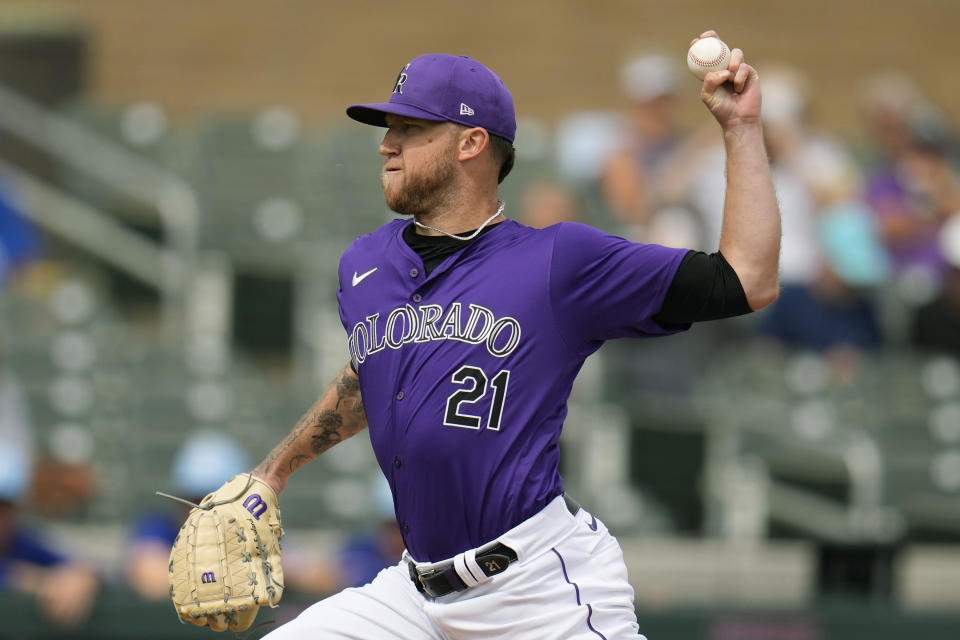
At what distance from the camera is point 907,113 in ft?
29.0

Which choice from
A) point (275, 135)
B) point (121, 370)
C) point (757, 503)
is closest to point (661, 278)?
point (757, 503)

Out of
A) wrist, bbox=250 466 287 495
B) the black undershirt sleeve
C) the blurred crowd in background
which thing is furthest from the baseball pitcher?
the blurred crowd in background

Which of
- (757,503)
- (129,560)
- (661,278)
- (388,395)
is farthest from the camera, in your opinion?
(757,503)

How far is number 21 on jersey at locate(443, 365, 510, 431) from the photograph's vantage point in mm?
3004

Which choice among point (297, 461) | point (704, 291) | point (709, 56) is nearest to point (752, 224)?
point (704, 291)

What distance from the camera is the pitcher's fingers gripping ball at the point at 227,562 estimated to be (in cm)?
315

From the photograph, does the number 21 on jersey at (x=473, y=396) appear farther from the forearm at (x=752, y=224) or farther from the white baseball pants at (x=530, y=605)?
the forearm at (x=752, y=224)

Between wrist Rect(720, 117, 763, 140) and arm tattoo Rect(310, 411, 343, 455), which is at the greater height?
wrist Rect(720, 117, 763, 140)

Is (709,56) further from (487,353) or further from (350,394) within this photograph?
(350,394)

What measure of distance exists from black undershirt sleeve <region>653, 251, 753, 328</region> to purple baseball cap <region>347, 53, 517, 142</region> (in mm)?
582

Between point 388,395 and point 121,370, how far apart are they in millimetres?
4917

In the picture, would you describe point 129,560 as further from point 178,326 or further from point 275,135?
point 275,135

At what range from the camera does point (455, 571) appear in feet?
9.93

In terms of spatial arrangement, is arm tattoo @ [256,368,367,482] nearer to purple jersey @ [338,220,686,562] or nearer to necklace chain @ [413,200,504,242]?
purple jersey @ [338,220,686,562]
